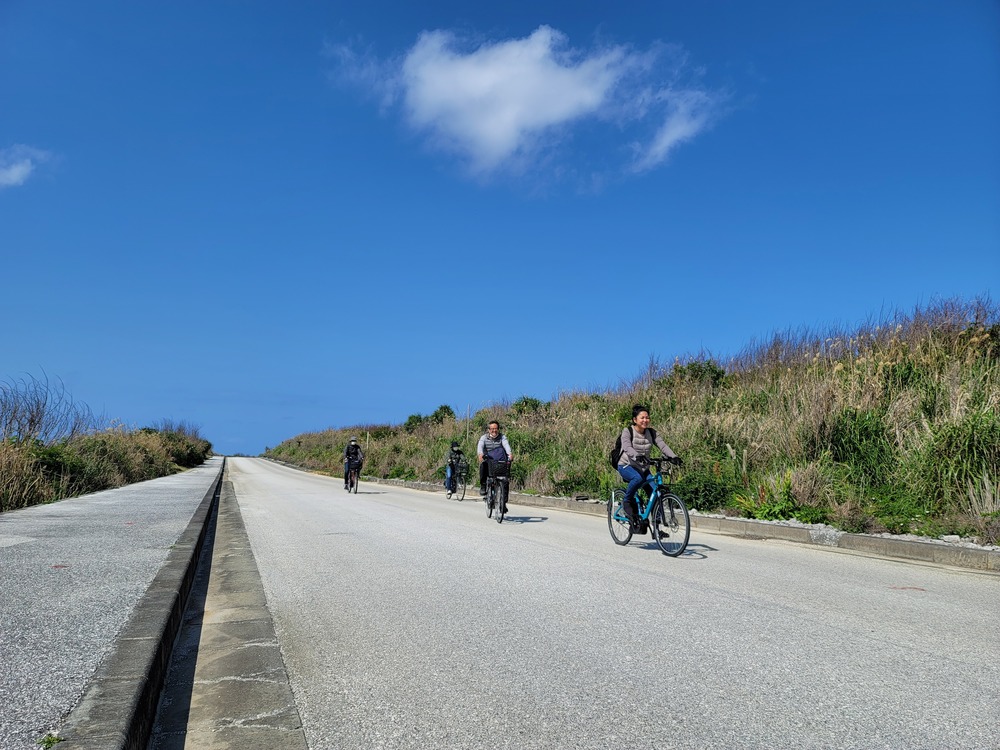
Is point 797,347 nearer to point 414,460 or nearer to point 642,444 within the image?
point 642,444

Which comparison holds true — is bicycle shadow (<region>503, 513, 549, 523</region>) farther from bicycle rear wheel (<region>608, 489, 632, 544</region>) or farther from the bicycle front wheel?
the bicycle front wheel

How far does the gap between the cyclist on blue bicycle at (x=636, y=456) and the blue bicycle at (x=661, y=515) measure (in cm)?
9

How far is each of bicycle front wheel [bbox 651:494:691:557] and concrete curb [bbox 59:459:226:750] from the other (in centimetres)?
563

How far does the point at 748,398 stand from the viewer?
1688 centimetres

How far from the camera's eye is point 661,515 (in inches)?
357

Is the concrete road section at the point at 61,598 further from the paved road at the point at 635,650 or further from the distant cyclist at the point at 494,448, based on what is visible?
the distant cyclist at the point at 494,448

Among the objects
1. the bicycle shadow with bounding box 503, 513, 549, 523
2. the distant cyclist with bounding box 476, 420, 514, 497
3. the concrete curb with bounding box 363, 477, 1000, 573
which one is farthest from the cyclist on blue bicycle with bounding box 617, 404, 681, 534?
the distant cyclist with bounding box 476, 420, 514, 497

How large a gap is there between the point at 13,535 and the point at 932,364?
14829mm

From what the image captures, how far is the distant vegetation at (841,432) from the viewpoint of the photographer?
997 centimetres

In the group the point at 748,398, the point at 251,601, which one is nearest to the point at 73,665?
the point at 251,601

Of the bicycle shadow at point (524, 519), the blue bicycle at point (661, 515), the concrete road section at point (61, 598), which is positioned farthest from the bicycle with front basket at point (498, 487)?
the concrete road section at point (61, 598)

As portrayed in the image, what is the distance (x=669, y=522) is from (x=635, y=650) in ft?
15.4

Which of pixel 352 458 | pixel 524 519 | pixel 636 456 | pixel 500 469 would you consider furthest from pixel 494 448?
pixel 352 458

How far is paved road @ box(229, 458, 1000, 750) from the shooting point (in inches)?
130
